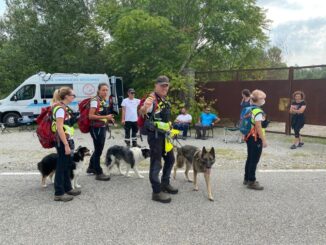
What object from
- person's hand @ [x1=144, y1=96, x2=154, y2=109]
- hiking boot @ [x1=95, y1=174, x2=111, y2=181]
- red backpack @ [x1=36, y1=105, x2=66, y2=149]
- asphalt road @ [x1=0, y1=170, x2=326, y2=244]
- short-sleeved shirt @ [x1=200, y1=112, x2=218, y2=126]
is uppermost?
person's hand @ [x1=144, y1=96, x2=154, y2=109]

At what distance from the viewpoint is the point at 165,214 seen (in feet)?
15.5

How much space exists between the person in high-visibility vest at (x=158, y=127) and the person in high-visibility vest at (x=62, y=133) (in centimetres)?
113

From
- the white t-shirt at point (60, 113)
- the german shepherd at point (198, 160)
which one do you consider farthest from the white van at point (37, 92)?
the white t-shirt at point (60, 113)

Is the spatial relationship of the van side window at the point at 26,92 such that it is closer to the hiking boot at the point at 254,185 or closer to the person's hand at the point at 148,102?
the person's hand at the point at 148,102

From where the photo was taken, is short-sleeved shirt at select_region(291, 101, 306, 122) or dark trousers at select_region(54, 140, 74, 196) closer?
dark trousers at select_region(54, 140, 74, 196)

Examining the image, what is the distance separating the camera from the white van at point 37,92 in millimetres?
15641

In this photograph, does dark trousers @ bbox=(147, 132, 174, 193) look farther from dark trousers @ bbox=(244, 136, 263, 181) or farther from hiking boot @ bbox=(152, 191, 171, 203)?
dark trousers @ bbox=(244, 136, 263, 181)

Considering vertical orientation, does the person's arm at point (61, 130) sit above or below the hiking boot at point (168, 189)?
above

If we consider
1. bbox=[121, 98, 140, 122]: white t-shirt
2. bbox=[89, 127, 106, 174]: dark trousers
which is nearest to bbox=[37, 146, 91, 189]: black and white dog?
bbox=[89, 127, 106, 174]: dark trousers

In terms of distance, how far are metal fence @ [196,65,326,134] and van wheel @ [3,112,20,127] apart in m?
8.39

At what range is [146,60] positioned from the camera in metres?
14.1

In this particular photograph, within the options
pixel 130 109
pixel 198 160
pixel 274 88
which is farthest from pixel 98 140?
pixel 274 88

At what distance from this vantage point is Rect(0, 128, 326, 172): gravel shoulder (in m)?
7.64

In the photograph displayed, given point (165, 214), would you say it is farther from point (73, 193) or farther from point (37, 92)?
point (37, 92)
